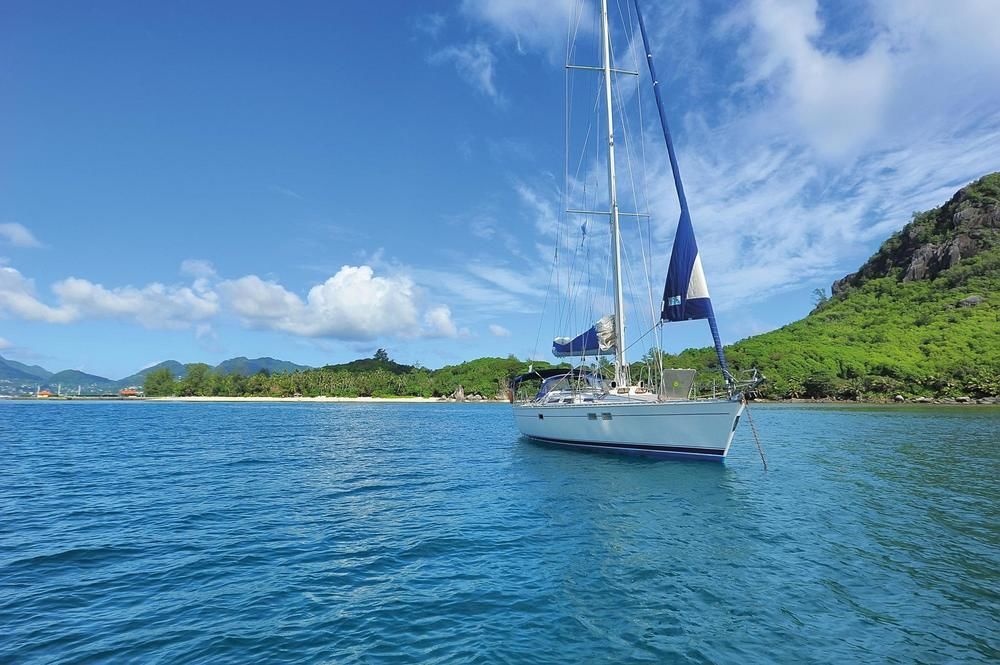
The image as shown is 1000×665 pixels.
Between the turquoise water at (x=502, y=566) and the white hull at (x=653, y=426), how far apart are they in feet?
5.89

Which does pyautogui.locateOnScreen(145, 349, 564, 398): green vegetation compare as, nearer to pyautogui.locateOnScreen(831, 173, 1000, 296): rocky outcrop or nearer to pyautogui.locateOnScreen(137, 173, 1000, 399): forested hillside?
pyautogui.locateOnScreen(137, 173, 1000, 399): forested hillside

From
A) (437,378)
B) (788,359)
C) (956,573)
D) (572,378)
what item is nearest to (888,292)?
(788,359)

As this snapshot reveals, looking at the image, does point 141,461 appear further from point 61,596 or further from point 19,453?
point 61,596

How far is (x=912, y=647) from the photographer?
686 cm

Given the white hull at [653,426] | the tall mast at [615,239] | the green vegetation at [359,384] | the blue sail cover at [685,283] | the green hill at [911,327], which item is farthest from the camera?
the green vegetation at [359,384]

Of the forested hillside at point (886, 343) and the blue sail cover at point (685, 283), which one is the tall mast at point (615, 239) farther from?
the forested hillside at point (886, 343)

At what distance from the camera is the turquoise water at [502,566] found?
6.98 meters

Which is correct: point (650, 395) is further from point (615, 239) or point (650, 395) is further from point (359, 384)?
point (359, 384)

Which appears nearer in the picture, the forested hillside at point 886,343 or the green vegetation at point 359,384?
the forested hillside at point 886,343

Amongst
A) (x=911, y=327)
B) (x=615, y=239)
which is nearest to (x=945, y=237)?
(x=911, y=327)

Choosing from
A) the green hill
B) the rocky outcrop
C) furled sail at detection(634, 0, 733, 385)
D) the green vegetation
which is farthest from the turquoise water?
the rocky outcrop

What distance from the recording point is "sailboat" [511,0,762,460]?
22797 mm

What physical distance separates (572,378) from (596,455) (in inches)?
342

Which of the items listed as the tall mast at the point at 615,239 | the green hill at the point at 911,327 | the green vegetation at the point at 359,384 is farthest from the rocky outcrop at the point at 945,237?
the tall mast at the point at 615,239
